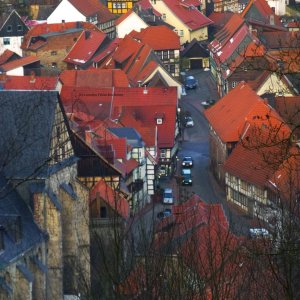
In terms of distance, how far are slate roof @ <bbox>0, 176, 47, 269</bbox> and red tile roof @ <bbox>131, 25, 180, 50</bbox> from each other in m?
38.4

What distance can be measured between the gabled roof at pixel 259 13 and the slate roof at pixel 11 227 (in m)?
43.7

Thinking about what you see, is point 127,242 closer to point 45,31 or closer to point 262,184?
point 262,184

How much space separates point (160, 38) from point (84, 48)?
13.0 ft

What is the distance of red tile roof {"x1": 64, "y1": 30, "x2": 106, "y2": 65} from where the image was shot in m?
64.1

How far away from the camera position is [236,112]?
1820 inches

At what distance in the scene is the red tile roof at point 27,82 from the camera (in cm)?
4974

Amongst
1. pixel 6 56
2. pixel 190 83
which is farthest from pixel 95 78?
pixel 6 56

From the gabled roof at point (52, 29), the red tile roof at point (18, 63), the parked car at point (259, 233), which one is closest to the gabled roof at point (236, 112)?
the red tile roof at point (18, 63)

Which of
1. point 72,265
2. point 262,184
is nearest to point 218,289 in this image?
point 72,265

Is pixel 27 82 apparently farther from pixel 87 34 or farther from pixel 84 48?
pixel 87 34

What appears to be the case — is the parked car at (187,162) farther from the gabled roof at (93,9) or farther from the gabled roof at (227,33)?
the gabled roof at (93,9)

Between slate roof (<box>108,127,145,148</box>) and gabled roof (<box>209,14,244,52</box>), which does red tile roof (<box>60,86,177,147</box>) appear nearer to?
slate roof (<box>108,127,145,148</box>)

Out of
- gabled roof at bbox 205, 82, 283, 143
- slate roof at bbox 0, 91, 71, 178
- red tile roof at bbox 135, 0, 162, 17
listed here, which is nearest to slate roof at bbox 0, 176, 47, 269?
slate roof at bbox 0, 91, 71, 178

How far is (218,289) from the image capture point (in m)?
14.5
